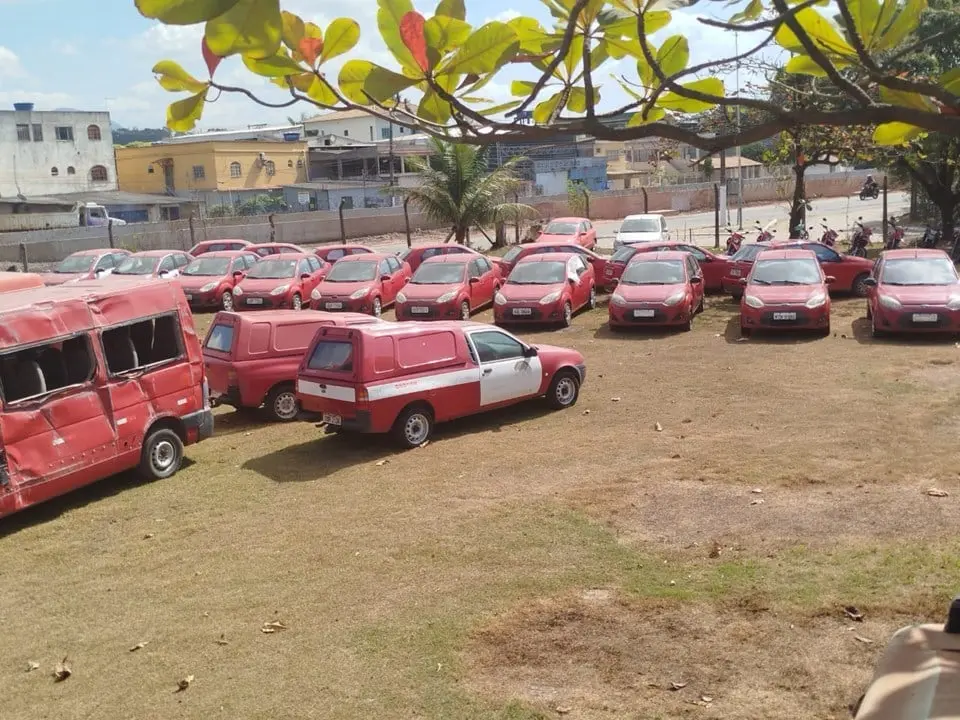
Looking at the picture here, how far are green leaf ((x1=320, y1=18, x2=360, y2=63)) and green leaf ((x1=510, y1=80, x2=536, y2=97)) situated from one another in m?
0.64

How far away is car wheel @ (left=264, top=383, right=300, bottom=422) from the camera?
1334 centimetres

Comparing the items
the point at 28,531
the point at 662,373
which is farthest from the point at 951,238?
the point at 28,531

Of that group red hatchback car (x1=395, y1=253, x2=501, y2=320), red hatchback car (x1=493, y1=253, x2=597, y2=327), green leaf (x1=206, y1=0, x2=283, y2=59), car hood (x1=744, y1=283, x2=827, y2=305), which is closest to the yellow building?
red hatchback car (x1=395, y1=253, x2=501, y2=320)

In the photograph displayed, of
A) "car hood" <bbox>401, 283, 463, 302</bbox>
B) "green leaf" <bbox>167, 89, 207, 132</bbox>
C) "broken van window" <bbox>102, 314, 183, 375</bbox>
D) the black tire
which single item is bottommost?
the black tire

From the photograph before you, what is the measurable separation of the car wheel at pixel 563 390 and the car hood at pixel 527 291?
622 cm

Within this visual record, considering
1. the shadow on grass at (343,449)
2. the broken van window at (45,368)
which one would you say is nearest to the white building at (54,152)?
the shadow on grass at (343,449)

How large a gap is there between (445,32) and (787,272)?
16934 millimetres

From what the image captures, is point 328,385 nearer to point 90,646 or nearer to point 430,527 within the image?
point 430,527

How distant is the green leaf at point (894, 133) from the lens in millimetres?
3430

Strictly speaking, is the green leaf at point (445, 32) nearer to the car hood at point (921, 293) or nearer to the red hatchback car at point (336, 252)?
the car hood at point (921, 293)

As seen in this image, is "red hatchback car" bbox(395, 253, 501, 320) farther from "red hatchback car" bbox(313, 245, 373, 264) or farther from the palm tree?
the palm tree

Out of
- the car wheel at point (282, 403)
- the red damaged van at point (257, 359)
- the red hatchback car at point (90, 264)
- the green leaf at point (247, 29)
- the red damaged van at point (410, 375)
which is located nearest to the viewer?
the green leaf at point (247, 29)

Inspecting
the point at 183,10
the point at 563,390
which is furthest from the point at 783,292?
the point at 183,10

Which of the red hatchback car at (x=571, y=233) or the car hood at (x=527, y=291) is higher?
the red hatchback car at (x=571, y=233)
